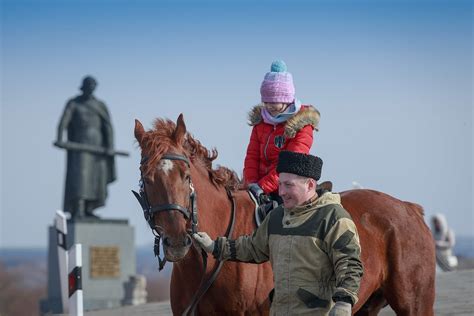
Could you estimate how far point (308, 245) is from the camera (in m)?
5.79

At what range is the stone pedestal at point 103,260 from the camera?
2109 cm

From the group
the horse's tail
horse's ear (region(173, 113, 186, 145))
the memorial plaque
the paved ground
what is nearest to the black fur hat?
horse's ear (region(173, 113, 186, 145))

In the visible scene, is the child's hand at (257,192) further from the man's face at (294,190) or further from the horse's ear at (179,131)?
the man's face at (294,190)

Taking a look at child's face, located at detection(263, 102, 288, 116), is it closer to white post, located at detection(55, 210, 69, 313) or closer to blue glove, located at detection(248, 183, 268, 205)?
blue glove, located at detection(248, 183, 268, 205)

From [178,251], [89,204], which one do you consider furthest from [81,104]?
[178,251]

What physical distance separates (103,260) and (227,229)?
14.3 m

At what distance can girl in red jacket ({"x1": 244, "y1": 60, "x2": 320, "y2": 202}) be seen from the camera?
305 inches

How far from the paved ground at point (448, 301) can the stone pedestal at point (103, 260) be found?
6583mm

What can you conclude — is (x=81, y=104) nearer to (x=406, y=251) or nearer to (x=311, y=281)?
(x=406, y=251)

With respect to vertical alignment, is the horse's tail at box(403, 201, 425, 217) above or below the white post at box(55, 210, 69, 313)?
above

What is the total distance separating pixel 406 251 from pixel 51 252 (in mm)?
15186

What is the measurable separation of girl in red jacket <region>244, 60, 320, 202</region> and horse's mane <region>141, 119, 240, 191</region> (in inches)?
8.1

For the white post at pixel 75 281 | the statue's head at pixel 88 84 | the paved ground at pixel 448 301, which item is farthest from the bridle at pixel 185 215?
the statue's head at pixel 88 84

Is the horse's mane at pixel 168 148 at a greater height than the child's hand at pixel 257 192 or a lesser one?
greater
